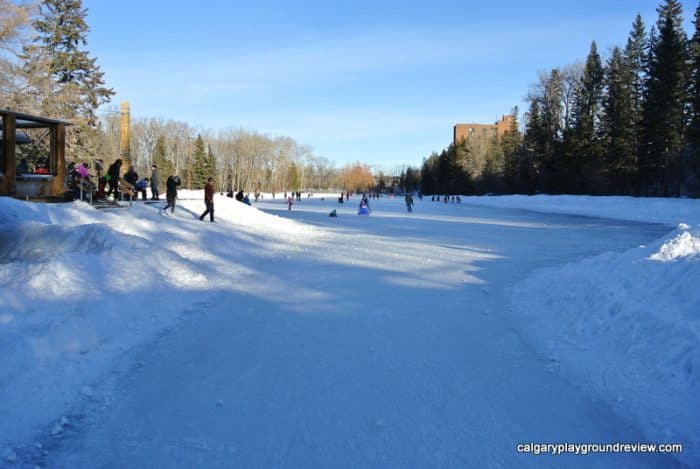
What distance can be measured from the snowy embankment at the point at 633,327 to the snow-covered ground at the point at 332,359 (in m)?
0.03

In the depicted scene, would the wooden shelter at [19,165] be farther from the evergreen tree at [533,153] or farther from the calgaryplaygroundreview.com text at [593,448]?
the evergreen tree at [533,153]

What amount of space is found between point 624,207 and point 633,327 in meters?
37.0

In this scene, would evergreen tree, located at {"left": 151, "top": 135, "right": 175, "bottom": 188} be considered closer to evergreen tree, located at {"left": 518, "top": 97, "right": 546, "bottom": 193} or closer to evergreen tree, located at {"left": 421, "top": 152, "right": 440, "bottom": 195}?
evergreen tree, located at {"left": 421, "top": 152, "right": 440, "bottom": 195}

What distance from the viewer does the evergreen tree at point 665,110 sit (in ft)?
143

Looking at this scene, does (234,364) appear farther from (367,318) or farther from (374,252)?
(374,252)

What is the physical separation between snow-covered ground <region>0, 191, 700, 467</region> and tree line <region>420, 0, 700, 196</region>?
38.8 m

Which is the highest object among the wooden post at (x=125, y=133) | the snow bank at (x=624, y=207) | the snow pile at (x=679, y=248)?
the wooden post at (x=125, y=133)

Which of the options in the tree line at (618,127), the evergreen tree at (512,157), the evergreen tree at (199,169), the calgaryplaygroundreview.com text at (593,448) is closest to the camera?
the calgaryplaygroundreview.com text at (593,448)

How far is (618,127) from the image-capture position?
2000 inches

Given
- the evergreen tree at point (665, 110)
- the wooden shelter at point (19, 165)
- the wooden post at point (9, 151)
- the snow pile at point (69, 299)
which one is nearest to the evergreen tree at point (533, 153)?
the evergreen tree at point (665, 110)

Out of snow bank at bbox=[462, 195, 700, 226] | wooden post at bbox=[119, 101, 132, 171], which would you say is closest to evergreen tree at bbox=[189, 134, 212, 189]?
snow bank at bbox=[462, 195, 700, 226]

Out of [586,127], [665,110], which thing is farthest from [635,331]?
[586,127]

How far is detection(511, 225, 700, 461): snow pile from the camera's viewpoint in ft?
14.5

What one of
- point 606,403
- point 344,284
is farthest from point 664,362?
point 344,284
